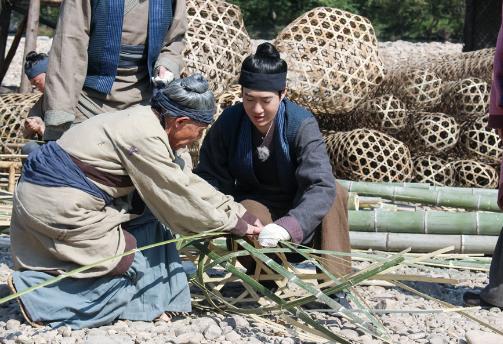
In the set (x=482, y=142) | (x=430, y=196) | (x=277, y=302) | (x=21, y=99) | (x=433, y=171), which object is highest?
(x=21, y=99)

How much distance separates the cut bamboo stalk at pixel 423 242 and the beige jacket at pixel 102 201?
1.62 meters

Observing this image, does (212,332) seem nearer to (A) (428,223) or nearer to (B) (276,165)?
(B) (276,165)

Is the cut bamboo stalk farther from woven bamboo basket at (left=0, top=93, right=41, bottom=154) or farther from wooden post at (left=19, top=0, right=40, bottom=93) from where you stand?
wooden post at (left=19, top=0, right=40, bottom=93)

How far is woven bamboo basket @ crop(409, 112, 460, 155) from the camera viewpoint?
6852 millimetres

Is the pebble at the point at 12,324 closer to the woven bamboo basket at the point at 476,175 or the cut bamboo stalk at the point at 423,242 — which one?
the cut bamboo stalk at the point at 423,242

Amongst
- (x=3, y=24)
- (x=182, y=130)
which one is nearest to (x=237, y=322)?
(x=182, y=130)

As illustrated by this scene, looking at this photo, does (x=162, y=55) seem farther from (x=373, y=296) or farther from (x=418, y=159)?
(x=418, y=159)

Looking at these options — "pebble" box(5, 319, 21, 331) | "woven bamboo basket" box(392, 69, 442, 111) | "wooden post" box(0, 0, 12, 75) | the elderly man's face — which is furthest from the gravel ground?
"wooden post" box(0, 0, 12, 75)

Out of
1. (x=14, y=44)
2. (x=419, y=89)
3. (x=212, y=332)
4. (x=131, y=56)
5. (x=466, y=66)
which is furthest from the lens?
(x=14, y=44)

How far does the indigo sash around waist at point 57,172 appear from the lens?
331 cm

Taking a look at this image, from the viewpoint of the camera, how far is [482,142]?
22.4 feet

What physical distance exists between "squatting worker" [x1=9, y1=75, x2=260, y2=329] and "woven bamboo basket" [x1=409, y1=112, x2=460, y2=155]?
3.66 meters

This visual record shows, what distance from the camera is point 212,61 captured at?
6641 mm

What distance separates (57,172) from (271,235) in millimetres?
811
